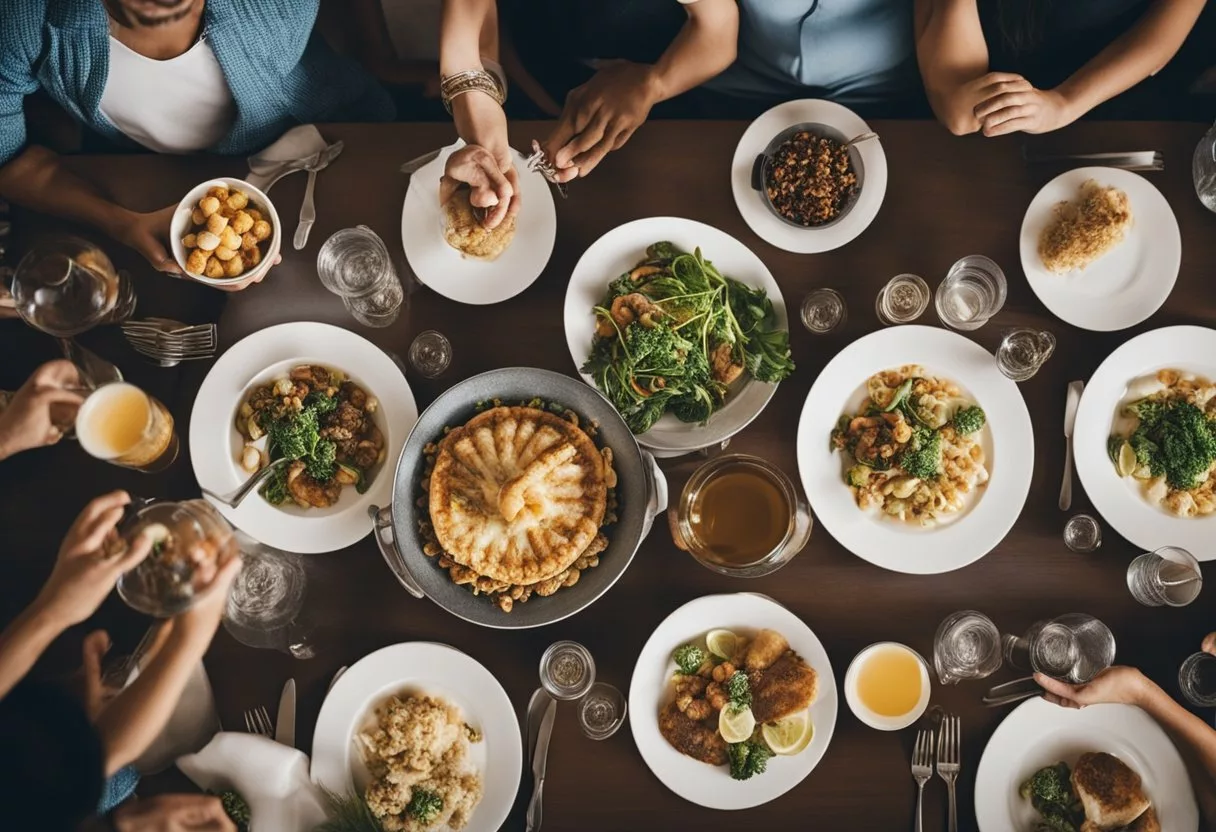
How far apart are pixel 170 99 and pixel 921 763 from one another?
281cm

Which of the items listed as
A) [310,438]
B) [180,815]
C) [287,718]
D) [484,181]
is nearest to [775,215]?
[484,181]

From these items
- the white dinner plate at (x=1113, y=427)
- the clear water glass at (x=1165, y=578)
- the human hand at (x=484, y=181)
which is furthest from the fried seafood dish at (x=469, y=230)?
the clear water glass at (x=1165, y=578)

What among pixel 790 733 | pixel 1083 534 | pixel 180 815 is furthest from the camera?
pixel 1083 534

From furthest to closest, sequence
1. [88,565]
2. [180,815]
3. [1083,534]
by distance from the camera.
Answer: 1. [1083,534]
2. [180,815]
3. [88,565]

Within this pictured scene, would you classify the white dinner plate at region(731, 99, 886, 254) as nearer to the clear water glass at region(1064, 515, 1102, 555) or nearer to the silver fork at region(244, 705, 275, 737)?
the clear water glass at region(1064, 515, 1102, 555)

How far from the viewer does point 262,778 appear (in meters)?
1.98

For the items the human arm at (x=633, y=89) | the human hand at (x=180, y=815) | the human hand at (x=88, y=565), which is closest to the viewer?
the human hand at (x=88, y=565)

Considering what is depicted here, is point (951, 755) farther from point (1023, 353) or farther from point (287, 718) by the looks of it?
point (287, 718)

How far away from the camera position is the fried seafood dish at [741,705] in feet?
6.68

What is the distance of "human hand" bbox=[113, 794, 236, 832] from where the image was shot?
1926 millimetres

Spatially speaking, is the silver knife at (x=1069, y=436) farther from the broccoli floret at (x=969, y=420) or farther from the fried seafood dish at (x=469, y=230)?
the fried seafood dish at (x=469, y=230)

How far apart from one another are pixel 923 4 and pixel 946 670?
1950 millimetres

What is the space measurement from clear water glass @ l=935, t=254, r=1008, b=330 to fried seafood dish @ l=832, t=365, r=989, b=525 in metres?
0.20

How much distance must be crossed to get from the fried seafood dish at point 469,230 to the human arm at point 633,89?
0.25 m
